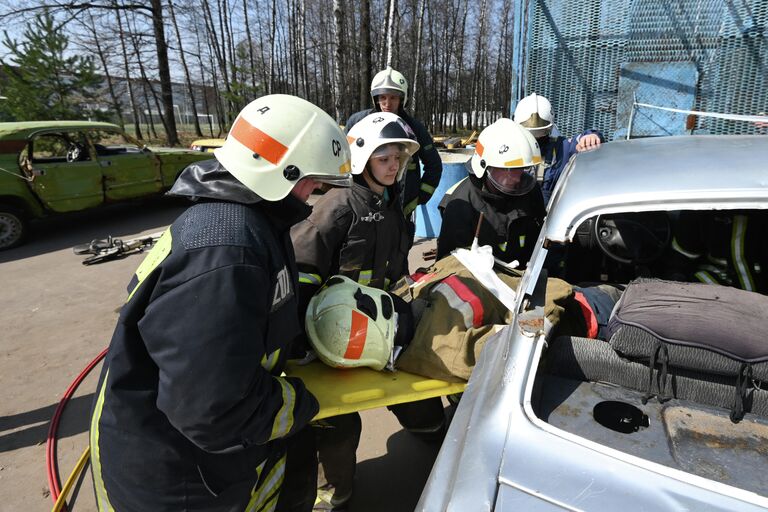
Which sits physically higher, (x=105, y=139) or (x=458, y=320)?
(x=105, y=139)

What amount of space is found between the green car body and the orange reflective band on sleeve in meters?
7.06

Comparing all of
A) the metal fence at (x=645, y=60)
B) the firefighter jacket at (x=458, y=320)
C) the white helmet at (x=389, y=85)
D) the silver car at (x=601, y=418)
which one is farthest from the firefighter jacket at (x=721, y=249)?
the metal fence at (x=645, y=60)

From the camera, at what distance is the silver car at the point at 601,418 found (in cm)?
100

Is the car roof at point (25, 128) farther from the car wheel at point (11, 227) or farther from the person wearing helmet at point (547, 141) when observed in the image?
the person wearing helmet at point (547, 141)

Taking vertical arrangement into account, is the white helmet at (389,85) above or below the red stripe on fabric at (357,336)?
above

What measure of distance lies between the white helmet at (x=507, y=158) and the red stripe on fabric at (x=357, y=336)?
1.44 m

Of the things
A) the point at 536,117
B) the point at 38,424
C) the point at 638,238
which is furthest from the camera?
the point at 536,117

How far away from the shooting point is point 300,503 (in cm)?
189

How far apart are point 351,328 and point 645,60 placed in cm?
784

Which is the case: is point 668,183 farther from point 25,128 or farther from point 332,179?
point 25,128

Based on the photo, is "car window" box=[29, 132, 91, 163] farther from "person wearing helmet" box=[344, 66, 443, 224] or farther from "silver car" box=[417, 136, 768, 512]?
"silver car" box=[417, 136, 768, 512]

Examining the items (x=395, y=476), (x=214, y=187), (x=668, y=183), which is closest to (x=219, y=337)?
(x=214, y=187)

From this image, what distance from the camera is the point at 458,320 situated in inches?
77.2

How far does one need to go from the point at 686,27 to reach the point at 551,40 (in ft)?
6.42
